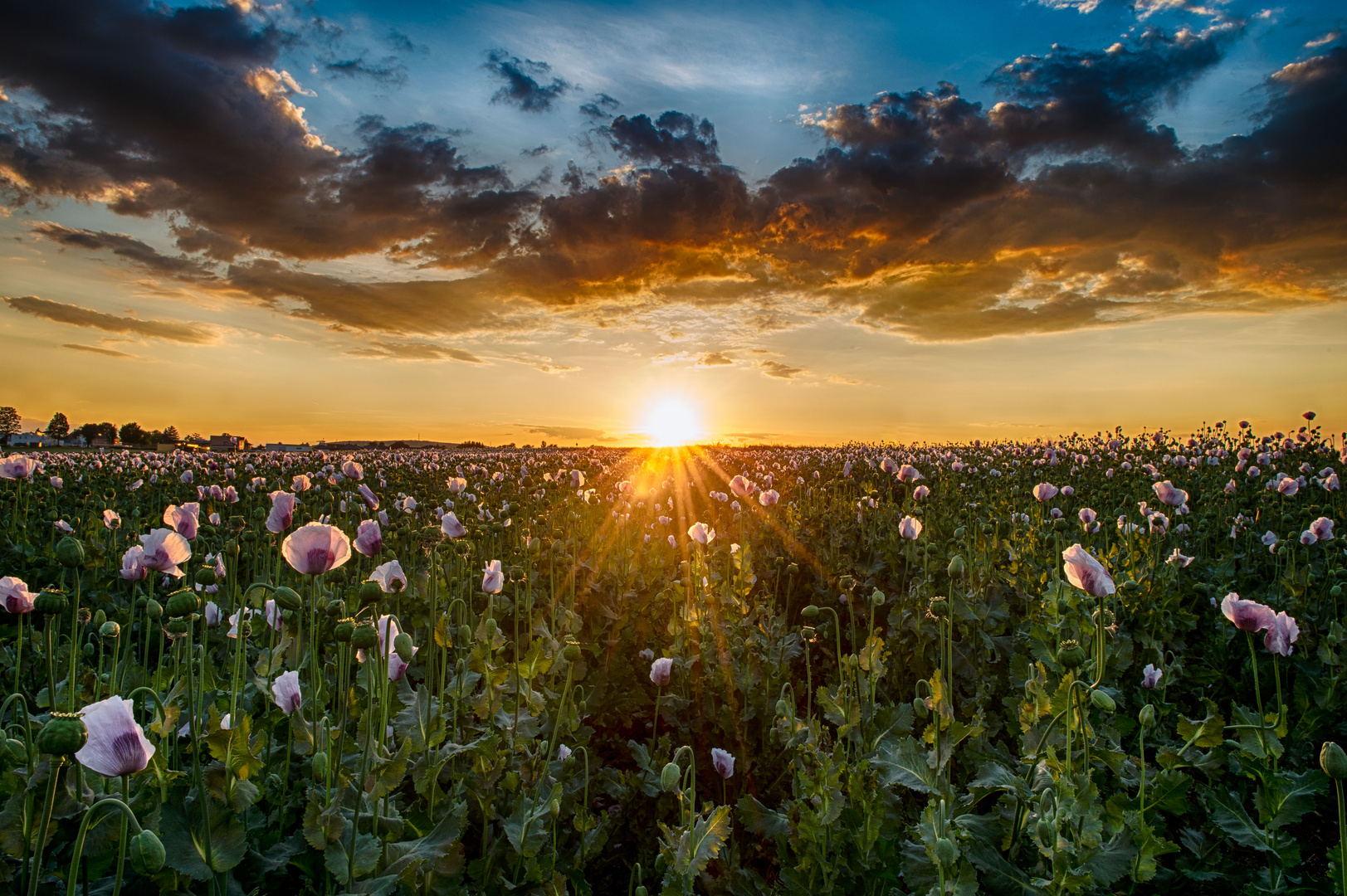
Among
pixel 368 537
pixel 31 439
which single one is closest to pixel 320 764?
pixel 368 537

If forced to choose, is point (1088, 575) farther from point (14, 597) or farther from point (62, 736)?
point (14, 597)

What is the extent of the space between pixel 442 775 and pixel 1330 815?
4.29 metres

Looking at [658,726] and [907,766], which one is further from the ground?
[907,766]

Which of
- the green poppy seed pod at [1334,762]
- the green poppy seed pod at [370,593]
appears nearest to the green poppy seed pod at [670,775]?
the green poppy seed pod at [370,593]

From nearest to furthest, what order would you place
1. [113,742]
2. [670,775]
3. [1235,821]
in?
1. [113,742]
2. [670,775]
3. [1235,821]

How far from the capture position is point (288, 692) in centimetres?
243

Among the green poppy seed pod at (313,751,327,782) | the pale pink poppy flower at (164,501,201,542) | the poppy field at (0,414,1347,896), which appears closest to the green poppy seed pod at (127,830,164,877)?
the poppy field at (0,414,1347,896)

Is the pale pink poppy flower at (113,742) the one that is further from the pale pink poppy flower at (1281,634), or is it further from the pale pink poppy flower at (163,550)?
the pale pink poppy flower at (1281,634)

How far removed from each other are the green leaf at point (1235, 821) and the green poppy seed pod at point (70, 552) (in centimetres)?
406

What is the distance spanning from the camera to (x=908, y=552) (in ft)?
19.7

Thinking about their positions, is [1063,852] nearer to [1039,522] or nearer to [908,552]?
[908,552]

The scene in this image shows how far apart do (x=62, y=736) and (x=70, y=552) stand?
1156 mm

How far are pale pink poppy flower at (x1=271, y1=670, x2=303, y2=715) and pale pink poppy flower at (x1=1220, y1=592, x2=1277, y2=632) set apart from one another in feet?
11.7

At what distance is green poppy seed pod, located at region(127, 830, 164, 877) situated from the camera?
4.55 ft
